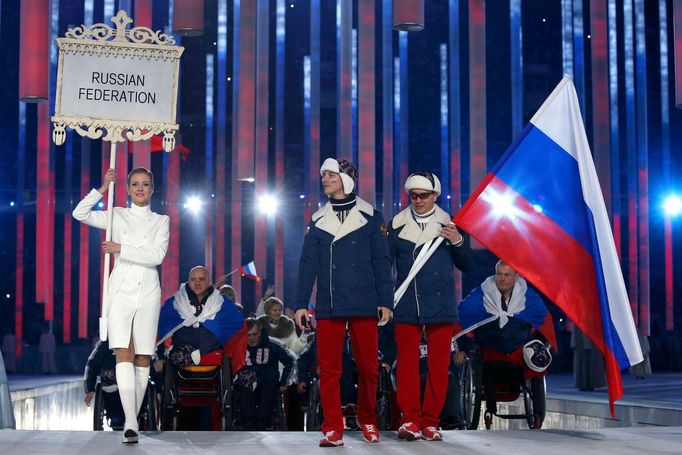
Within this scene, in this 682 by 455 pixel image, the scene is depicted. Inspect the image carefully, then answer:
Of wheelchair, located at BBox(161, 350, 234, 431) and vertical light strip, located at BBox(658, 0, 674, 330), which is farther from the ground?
vertical light strip, located at BBox(658, 0, 674, 330)

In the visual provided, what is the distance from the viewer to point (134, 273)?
596 cm

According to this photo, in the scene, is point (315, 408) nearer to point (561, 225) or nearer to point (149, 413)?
point (149, 413)

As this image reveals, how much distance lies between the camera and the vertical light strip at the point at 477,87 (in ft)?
33.4

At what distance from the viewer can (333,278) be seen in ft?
19.1

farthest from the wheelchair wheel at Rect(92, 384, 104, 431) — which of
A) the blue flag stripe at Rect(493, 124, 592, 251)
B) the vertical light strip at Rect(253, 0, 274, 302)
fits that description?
the vertical light strip at Rect(253, 0, 274, 302)

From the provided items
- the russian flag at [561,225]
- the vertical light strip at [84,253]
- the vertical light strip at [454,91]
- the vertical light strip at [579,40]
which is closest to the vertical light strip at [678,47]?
the russian flag at [561,225]

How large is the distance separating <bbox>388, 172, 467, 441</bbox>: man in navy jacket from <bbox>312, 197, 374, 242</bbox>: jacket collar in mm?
305

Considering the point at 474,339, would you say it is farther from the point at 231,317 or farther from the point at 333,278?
the point at 333,278

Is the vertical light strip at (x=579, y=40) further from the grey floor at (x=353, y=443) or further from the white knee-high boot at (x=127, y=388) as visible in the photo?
the white knee-high boot at (x=127, y=388)

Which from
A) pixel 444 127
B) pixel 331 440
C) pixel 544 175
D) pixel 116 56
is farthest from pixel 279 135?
pixel 331 440

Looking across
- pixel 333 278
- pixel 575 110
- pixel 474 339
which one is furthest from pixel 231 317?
pixel 575 110

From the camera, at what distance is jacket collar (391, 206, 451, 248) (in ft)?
19.8

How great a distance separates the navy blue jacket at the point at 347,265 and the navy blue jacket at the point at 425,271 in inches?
7.8

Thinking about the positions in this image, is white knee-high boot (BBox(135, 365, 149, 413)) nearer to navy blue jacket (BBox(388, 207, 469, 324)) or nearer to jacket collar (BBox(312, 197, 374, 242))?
jacket collar (BBox(312, 197, 374, 242))
